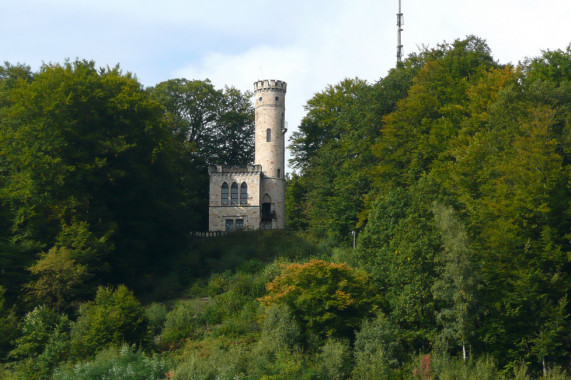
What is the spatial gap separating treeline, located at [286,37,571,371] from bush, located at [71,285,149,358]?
33.9 feet

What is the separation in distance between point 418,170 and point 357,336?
546 inches

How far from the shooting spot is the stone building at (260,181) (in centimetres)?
5191

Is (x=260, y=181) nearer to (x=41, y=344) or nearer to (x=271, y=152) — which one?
(x=271, y=152)

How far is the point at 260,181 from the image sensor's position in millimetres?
52438

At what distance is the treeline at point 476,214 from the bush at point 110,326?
1034 cm

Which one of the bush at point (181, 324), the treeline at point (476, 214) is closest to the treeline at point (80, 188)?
the bush at point (181, 324)

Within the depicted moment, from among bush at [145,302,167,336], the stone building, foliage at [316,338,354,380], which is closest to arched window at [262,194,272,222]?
the stone building

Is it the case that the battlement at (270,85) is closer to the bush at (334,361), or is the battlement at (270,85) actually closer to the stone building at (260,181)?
the stone building at (260,181)

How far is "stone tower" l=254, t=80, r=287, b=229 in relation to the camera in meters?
52.8

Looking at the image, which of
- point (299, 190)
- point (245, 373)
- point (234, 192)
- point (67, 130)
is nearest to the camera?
point (245, 373)

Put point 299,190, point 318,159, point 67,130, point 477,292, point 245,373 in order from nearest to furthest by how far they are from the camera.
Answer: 1. point 245,373
2. point 477,292
3. point 67,130
4. point 318,159
5. point 299,190

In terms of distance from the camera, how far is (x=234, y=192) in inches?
2053

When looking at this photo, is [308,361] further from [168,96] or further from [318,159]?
[168,96]

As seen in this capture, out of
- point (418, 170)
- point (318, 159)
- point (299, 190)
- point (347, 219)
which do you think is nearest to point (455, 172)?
point (418, 170)
